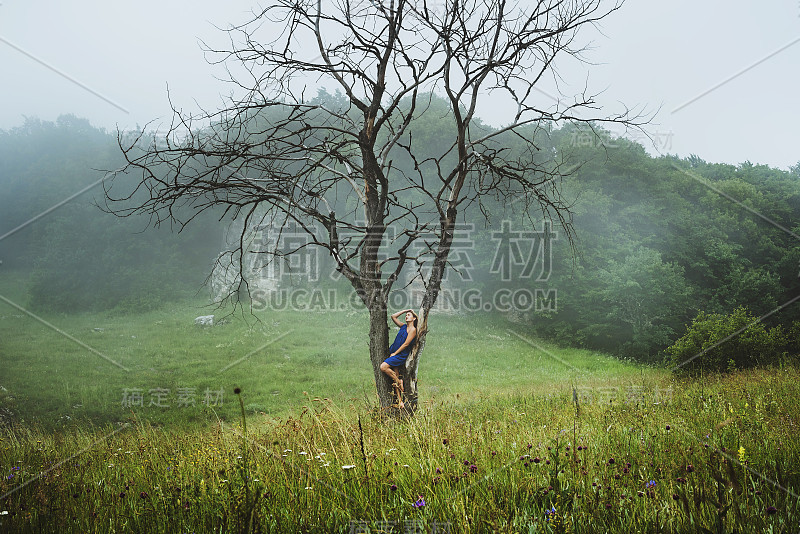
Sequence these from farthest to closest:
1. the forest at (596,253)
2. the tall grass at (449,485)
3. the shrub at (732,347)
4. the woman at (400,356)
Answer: the forest at (596,253) < the shrub at (732,347) < the woman at (400,356) < the tall grass at (449,485)

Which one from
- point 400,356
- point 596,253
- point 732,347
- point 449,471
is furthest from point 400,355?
point 596,253

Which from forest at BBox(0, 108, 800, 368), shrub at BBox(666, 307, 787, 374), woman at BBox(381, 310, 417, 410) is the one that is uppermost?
forest at BBox(0, 108, 800, 368)

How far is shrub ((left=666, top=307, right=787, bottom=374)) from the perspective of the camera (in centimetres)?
1231

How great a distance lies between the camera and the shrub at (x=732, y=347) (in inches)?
485

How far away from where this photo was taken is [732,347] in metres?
12.6

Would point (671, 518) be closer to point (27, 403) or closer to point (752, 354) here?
point (752, 354)

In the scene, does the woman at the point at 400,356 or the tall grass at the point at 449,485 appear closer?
the tall grass at the point at 449,485

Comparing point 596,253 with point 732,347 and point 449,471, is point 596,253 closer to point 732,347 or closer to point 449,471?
point 732,347

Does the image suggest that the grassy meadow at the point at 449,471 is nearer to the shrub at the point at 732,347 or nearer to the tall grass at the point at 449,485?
the tall grass at the point at 449,485

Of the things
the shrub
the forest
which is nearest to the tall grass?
the shrub

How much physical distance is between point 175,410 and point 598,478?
13.9m

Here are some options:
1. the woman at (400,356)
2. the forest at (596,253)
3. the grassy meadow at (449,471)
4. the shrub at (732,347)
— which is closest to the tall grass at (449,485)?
the grassy meadow at (449,471)

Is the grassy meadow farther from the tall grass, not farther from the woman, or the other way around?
the woman

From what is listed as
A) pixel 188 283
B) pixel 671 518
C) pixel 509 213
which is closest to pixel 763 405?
pixel 671 518
